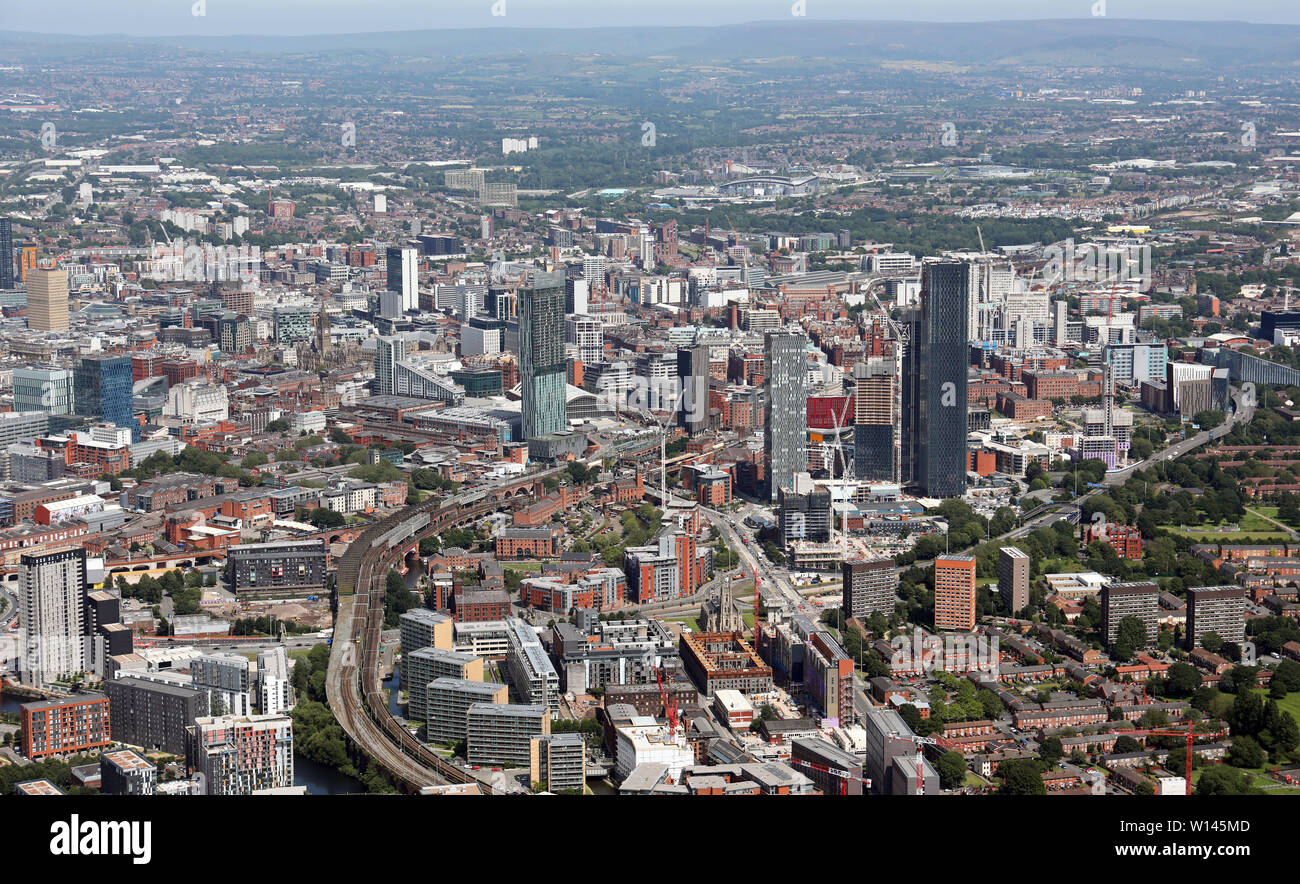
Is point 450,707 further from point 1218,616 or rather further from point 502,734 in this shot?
point 1218,616

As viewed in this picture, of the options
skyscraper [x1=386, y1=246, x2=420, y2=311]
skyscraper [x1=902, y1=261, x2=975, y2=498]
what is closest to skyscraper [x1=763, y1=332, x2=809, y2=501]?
skyscraper [x1=902, y1=261, x2=975, y2=498]

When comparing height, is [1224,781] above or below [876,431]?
below

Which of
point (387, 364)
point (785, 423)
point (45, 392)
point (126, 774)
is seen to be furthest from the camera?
point (387, 364)

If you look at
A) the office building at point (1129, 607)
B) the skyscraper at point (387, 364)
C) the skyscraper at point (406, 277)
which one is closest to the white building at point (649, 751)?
the office building at point (1129, 607)

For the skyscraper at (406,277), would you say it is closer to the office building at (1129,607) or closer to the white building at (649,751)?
the office building at (1129,607)

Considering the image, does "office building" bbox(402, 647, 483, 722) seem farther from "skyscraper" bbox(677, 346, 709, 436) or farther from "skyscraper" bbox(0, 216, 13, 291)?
"skyscraper" bbox(0, 216, 13, 291)

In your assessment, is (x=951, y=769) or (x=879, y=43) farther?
(x=879, y=43)

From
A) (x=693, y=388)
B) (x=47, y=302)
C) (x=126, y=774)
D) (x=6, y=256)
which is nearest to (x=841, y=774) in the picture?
(x=126, y=774)

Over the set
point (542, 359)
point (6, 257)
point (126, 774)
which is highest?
point (6, 257)
